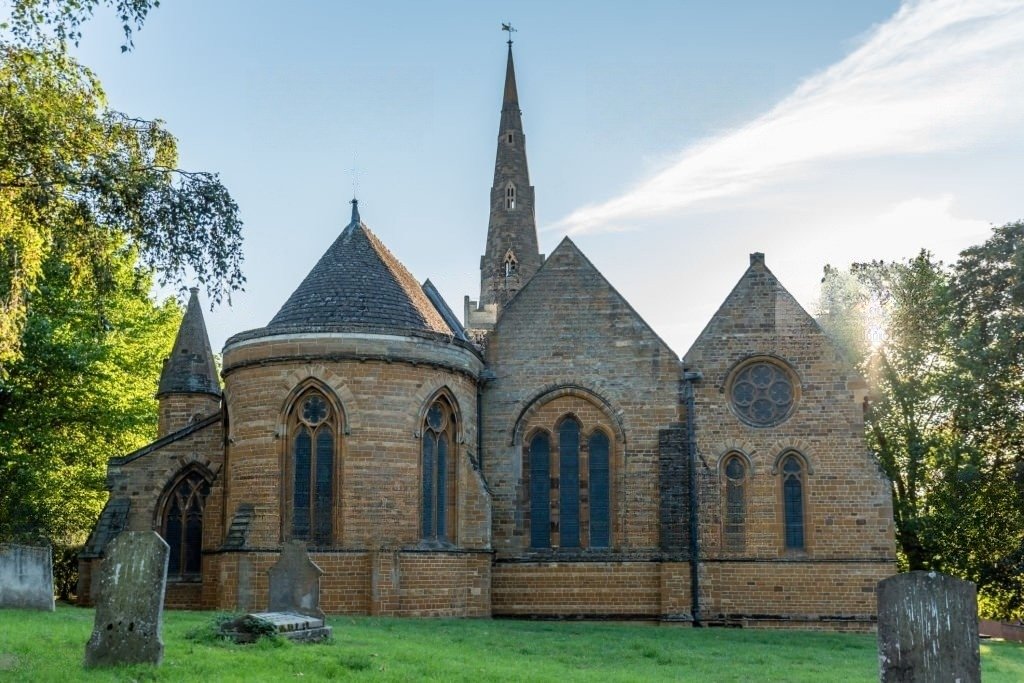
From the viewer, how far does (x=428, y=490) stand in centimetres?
2455

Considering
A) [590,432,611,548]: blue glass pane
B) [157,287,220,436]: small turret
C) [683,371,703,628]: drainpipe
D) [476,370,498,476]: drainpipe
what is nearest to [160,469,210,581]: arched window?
[157,287,220,436]: small turret

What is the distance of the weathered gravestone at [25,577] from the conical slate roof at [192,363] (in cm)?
1306

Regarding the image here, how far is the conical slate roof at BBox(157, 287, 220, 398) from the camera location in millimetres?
31391

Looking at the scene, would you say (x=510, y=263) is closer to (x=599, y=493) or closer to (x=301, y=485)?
(x=599, y=493)

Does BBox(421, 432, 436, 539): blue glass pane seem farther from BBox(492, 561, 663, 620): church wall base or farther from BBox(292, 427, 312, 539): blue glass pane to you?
BBox(492, 561, 663, 620): church wall base

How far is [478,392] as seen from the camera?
27.6 meters

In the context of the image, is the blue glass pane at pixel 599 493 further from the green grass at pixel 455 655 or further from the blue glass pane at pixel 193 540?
the blue glass pane at pixel 193 540

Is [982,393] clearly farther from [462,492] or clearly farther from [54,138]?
[54,138]

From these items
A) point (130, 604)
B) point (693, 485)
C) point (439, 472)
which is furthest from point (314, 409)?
point (130, 604)

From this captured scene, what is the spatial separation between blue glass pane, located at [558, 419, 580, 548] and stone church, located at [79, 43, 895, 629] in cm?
5

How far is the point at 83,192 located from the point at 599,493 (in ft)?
48.5

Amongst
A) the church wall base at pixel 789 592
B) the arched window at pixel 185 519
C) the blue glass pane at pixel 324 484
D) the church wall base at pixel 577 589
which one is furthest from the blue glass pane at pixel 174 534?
the church wall base at pixel 789 592

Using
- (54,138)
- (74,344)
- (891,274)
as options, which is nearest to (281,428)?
(54,138)

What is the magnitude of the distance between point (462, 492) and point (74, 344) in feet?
48.3
